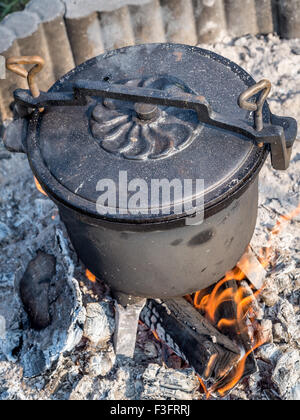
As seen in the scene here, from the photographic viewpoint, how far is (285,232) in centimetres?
285

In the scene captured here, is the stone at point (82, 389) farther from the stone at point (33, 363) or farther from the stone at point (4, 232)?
the stone at point (4, 232)

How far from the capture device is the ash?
2.39m

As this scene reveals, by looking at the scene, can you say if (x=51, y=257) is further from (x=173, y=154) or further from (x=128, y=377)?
(x=173, y=154)

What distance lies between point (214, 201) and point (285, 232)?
1.10 m

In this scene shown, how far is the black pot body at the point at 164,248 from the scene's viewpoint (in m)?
1.97

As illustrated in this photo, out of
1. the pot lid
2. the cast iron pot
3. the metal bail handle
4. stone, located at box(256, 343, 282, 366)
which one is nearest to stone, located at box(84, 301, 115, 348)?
the cast iron pot

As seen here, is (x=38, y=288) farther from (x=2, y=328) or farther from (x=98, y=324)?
(x=98, y=324)

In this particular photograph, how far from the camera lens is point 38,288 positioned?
106 inches

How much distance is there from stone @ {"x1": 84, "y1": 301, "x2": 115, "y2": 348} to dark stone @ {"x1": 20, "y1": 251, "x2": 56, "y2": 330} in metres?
0.23

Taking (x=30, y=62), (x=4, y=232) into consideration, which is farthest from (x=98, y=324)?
(x=30, y=62)

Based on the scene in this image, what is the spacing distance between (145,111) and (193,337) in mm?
970

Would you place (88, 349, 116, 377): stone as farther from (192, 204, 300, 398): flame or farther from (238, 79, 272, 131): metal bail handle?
(238, 79, 272, 131): metal bail handle

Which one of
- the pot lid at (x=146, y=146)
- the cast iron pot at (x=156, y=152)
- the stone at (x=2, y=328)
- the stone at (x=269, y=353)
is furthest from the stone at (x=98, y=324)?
the pot lid at (x=146, y=146)

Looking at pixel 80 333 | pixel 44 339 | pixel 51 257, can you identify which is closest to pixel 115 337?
pixel 80 333
